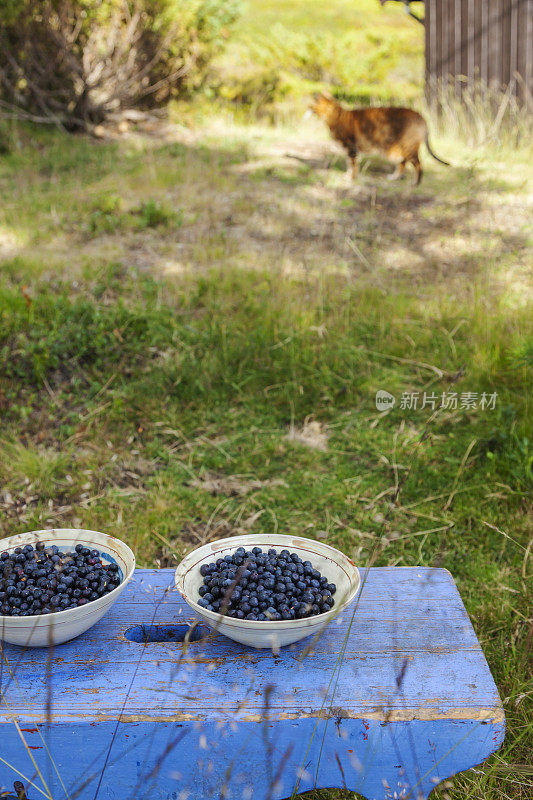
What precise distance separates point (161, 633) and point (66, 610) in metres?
0.33

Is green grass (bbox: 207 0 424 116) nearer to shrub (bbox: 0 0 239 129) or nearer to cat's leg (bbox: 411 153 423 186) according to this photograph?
shrub (bbox: 0 0 239 129)

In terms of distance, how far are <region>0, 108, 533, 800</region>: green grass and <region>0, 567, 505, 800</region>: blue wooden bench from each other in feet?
1.17

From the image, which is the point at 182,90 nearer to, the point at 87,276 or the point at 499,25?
the point at 499,25

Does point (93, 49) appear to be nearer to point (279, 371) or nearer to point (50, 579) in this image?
point (279, 371)

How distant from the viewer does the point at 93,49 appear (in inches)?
265

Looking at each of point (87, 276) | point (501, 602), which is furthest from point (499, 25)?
point (501, 602)

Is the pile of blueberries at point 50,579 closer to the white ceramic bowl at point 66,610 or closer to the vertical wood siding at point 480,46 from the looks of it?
the white ceramic bowl at point 66,610

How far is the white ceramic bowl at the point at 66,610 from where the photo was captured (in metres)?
1.62

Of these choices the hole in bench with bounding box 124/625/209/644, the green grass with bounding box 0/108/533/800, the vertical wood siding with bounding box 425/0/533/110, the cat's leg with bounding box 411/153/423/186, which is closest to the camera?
the hole in bench with bounding box 124/625/209/644

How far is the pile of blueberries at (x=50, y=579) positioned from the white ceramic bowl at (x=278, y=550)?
0.67 ft

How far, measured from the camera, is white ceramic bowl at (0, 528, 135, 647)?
1.62m

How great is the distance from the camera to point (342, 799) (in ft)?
5.84

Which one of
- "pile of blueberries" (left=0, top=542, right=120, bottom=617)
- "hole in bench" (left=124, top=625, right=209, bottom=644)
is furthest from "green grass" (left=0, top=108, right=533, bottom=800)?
"pile of blueberries" (left=0, top=542, right=120, bottom=617)

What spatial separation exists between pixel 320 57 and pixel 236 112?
252 centimetres
